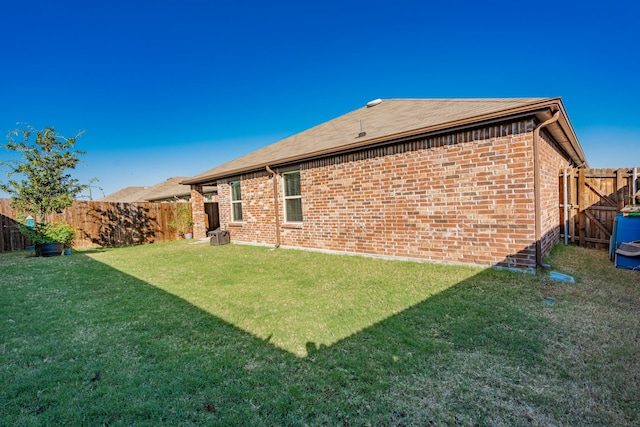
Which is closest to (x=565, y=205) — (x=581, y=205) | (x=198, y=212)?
(x=581, y=205)

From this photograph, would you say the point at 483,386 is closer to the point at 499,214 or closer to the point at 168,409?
the point at 168,409

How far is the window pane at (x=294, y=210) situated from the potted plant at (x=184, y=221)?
8.00m

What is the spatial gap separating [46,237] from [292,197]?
313 inches

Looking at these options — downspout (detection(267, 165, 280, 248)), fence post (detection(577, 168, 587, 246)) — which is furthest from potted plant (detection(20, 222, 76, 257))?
fence post (detection(577, 168, 587, 246))

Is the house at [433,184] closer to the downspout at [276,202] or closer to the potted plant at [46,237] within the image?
the downspout at [276,202]

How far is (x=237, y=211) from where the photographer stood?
1138cm

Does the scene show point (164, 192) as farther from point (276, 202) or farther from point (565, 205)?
point (565, 205)

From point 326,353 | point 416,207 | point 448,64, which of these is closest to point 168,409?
point 326,353

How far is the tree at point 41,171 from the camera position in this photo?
9.38 meters

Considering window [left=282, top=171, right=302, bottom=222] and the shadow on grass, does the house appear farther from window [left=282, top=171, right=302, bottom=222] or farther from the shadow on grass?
the shadow on grass

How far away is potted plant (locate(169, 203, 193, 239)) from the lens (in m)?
14.7

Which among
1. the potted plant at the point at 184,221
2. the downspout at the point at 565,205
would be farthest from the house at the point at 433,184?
the potted plant at the point at 184,221

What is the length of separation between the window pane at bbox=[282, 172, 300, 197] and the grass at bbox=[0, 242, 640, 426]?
4.24 metres

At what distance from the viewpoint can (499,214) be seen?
515 centimetres
